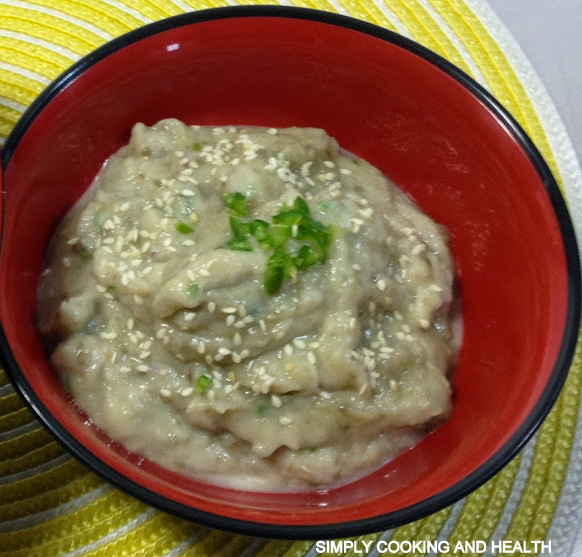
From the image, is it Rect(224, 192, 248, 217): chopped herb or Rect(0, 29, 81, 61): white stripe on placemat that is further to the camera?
Rect(0, 29, 81, 61): white stripe on placemat

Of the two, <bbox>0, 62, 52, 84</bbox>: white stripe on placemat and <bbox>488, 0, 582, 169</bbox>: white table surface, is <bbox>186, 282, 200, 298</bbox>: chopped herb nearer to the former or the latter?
<bbox>0, 62, 52, 84</bbox>: white stripe on placemat

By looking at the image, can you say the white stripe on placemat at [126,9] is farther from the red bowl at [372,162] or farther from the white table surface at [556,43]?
the white table surface at [556,43]

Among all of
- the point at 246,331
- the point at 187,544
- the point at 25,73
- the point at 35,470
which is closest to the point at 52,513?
the point at 35,470

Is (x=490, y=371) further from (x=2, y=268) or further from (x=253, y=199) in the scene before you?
(x=2, y=268)

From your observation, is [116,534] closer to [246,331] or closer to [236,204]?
[246,331]

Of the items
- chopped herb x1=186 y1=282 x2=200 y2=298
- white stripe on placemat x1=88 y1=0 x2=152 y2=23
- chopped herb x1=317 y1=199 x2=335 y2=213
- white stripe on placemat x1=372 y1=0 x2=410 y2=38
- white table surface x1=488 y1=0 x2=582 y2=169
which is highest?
white table surface x1=488 y1=0 x2=582 y2=169

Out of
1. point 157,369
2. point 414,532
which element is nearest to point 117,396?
point 157,369

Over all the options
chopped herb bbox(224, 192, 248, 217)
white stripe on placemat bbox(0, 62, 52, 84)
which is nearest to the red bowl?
white stripe on placemat bbox(0, 62, 52, 84)
